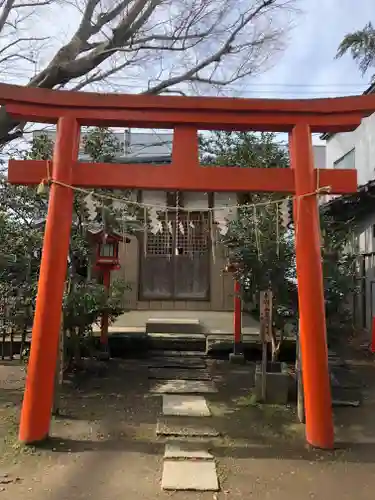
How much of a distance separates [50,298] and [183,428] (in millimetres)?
2594

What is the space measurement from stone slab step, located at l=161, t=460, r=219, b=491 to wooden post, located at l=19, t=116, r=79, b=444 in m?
1.68

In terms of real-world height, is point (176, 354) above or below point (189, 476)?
above

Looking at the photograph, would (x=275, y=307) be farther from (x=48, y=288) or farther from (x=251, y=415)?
(x=48, y=288)

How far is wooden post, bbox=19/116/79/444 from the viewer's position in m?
5.79

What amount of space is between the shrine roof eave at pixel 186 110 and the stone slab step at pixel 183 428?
4.13 m

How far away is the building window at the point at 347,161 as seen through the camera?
17552mm

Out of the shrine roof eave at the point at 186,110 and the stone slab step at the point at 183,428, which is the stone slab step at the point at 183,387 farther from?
the shrine roof eave at the point at 186,110

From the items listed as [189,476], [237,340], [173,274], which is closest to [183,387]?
[237,340]

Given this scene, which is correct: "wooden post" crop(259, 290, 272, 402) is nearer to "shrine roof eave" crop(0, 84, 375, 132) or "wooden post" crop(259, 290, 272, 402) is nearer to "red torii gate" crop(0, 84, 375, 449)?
"red torii gate" crop(0, 84, 375, 449)

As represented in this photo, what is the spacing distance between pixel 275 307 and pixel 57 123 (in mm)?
4821

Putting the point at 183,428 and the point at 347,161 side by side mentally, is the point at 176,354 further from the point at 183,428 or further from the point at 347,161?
the point at 347,161

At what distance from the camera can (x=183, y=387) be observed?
899 centimetres

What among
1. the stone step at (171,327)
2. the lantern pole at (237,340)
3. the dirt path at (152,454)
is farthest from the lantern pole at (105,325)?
the lantern pole at (237,340)

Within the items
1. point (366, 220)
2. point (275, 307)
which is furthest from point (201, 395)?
point (366, 220)
